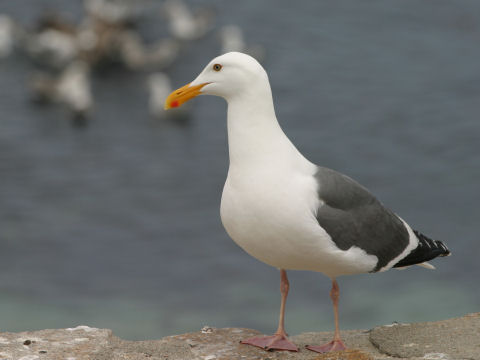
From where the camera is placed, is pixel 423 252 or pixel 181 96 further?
pixel 423 252

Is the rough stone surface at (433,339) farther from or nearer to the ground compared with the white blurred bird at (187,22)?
nearer to the ground

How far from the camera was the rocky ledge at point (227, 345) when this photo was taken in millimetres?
6309

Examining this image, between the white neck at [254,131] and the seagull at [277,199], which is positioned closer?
the seagull at [277,199]

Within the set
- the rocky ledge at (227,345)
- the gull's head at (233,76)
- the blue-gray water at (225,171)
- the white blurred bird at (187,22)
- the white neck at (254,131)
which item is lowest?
the rocky ledge at (227,345)

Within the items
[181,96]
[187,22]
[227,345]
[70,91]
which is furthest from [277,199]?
[187,22]

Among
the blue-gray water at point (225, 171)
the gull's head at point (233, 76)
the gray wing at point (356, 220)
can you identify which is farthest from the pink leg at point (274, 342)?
the blue-gray water at point (225, 171)

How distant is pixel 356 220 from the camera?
6.90 m

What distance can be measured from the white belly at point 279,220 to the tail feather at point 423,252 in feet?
2.99

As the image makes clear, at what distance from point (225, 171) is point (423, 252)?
40.3 ft

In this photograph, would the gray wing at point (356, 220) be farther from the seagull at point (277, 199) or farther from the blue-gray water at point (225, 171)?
the blue-gray water at point (225, 171)

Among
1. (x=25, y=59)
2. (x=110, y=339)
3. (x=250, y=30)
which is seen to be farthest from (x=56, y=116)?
(x=110, y=339)

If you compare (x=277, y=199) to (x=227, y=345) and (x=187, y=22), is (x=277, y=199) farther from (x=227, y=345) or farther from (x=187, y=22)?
(x=187, y=22)

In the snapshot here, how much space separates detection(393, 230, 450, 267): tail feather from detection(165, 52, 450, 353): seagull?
380 millimetres

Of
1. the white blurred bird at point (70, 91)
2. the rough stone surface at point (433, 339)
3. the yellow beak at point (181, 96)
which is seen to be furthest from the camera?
the white blurred bird at point (70, 91)
